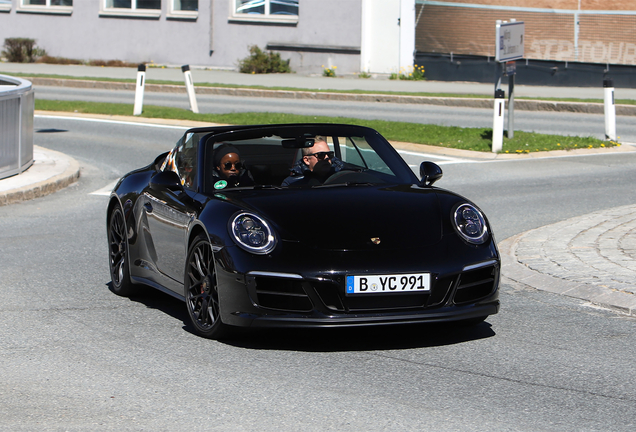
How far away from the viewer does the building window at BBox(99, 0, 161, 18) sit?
36.5 m

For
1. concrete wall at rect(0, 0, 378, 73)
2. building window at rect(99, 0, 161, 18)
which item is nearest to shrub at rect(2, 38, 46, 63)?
concrete wall at rect(0, 0, 378, 73)

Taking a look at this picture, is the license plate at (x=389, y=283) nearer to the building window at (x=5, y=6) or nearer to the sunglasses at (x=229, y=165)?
the sunglasses at (x=229, y=165)

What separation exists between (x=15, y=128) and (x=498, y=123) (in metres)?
7.37

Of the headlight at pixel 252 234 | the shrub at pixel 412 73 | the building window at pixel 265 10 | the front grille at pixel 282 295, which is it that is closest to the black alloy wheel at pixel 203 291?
the headlight at pixel 252 234

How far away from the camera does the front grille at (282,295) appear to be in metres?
5.42

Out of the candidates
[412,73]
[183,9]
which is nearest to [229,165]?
[412,73]

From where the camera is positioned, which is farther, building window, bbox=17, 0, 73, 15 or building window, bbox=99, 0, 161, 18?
building window, bbox=17, 0, 73, 15

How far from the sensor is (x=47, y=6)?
3828cm

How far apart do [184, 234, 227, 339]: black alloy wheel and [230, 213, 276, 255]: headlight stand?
0.74ft

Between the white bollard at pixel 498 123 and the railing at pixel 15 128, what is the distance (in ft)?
23.4

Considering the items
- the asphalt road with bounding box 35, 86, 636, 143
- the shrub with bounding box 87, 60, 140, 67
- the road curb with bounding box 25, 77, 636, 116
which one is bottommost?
the asphalt road with bounding box 35, 86, 636, 143

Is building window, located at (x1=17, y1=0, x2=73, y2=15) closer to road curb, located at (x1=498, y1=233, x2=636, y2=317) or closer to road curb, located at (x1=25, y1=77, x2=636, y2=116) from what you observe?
road curb, located at (x1=25, y1=77, x2=636, y2=116)

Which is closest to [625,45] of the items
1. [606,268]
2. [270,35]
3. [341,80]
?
[341,80]

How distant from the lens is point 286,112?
22344mm
